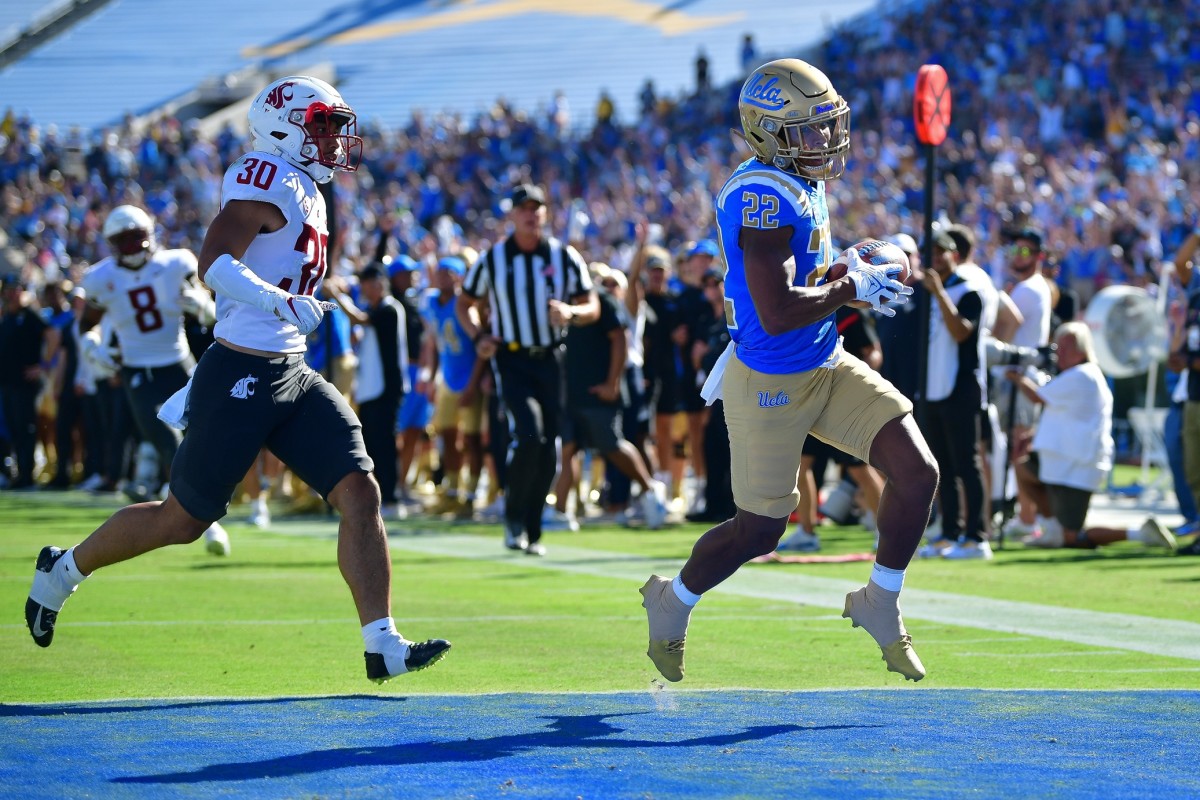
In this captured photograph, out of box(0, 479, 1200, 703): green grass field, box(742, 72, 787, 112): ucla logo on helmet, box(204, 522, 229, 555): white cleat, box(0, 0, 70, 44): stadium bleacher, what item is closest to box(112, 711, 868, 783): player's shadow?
box(0, 479, 1200, 703): green grass field

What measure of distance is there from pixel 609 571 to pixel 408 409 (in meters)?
5.92

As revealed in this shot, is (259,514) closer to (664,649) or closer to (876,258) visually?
(664,649)

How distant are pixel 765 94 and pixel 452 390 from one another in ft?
29.3

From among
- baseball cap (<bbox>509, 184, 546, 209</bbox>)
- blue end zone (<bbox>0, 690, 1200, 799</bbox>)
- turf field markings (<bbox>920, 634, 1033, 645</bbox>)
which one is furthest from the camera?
baseball cap (<bbox>509, 184, 546, 209</bbox>)

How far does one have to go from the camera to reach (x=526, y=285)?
407 inches

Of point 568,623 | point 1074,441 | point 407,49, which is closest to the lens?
point 568,623

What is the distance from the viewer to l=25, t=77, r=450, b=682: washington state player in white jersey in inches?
215

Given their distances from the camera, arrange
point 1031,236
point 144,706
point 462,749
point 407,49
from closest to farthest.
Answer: point 462,749
point 144,706
point 1031,236
point 407,49

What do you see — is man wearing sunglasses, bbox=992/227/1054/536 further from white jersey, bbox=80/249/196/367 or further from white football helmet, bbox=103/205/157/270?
white football helmet, bbox=103/205/157/270

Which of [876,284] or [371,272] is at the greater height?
[371,272]

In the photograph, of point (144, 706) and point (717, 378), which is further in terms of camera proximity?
point (717, 378)

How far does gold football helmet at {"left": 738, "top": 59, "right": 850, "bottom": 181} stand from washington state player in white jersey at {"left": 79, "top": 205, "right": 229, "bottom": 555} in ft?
17.8

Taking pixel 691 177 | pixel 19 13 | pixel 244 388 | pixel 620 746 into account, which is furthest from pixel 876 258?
pixel 19 13

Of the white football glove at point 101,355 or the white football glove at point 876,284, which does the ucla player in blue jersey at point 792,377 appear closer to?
A: the white football glove at point 876,284
